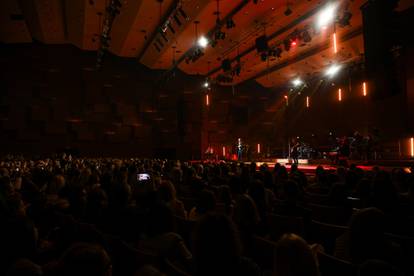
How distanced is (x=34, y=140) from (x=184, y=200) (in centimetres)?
1433

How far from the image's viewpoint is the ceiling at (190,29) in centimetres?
1114

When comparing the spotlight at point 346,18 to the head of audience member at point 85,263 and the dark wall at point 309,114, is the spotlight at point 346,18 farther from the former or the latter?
the head of audience member at point 85,263

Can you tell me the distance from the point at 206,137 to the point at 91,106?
6.63 meters

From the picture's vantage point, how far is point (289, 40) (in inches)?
510

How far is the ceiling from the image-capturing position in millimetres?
11141

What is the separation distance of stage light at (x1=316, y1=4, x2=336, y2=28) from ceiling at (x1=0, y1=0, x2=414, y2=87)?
0.55 ft

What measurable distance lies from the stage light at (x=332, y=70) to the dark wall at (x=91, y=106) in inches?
286

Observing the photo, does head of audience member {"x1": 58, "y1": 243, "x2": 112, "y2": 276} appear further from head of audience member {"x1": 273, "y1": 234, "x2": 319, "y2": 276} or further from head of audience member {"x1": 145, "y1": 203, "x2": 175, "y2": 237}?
head of audience member {"x1": 145, "y1": 203, "x2": 175, "y2": 237}

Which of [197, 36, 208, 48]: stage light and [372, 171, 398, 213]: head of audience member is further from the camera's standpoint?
[197, 36, 208, 48]: stage light

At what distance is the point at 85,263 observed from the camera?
1407 mm

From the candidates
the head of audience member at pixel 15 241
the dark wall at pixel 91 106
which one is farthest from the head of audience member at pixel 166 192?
the dark wall at pixel 91 106

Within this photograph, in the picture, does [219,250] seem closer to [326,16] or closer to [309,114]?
[326,16]

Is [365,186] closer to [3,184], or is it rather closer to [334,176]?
[334,176]

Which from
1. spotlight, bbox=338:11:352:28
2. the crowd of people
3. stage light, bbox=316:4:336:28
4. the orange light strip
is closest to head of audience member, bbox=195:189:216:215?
the crowd of people
